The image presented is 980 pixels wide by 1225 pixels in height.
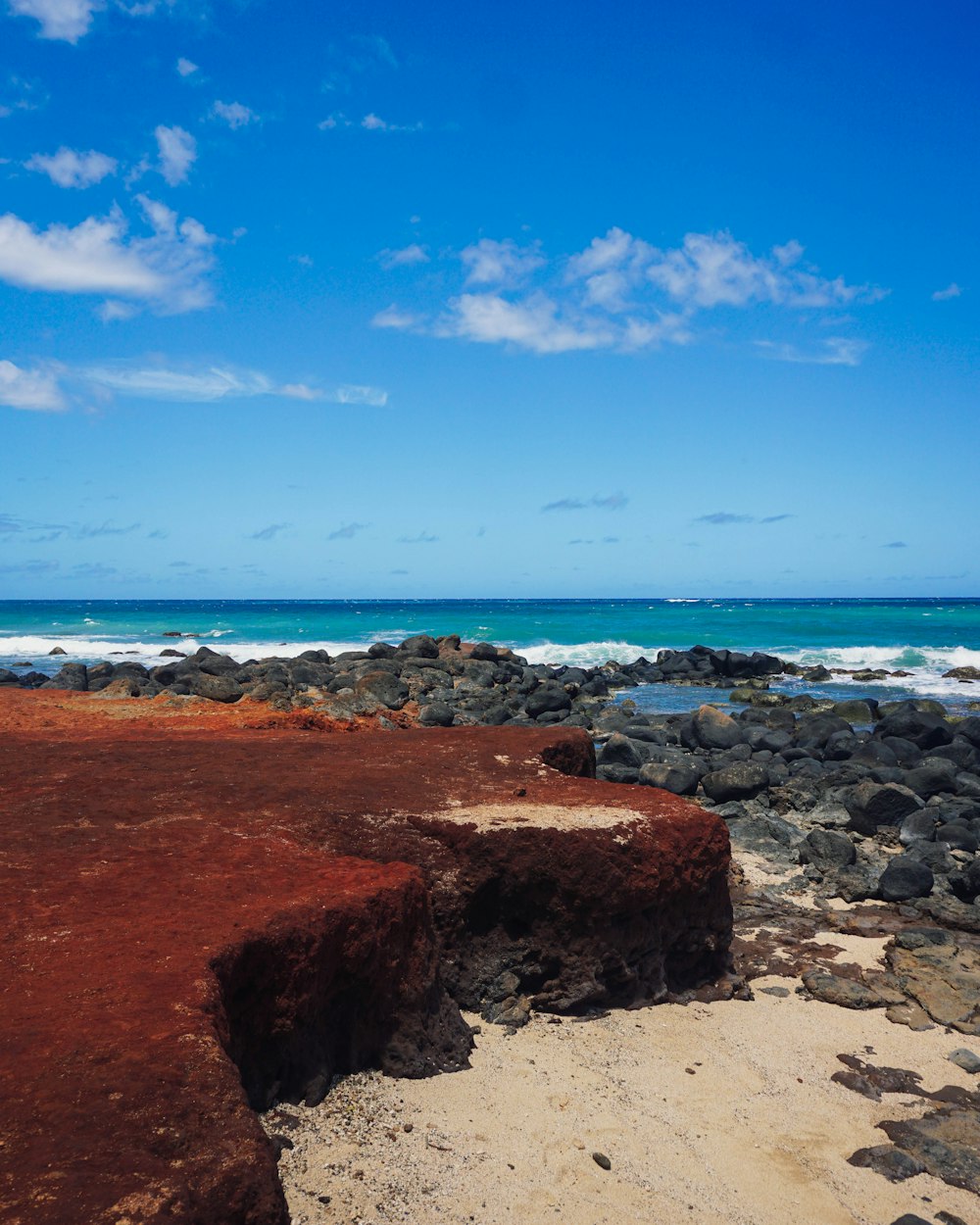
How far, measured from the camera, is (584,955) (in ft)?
16.2

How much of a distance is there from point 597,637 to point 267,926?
44188 millimetres

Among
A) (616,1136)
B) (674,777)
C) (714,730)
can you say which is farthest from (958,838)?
(616,1136)

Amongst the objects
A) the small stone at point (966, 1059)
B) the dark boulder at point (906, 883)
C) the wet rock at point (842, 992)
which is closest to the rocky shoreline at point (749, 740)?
the dark boulder at point (906, 883)

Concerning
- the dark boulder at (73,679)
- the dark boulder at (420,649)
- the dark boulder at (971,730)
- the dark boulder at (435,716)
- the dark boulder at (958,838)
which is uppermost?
the dark boulder at (420,649)

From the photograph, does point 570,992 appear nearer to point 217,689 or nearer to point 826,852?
point 826,852

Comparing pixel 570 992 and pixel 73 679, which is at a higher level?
pixel 73 679

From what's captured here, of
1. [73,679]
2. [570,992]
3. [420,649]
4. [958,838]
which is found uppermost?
[420,649]

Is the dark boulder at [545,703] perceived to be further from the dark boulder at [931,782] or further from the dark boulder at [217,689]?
the dark boulder at [931,782]

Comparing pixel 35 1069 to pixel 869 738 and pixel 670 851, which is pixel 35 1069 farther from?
pixel 869 738

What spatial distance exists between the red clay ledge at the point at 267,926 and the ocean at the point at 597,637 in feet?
55.5

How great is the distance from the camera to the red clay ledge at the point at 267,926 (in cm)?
242

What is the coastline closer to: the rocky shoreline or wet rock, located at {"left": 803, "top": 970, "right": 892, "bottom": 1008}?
wet rock, located at {"left": 803, "top": 970, "right": 892, "bottom": 1008}

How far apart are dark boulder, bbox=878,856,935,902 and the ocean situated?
14.0 meters

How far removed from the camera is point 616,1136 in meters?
3.94
